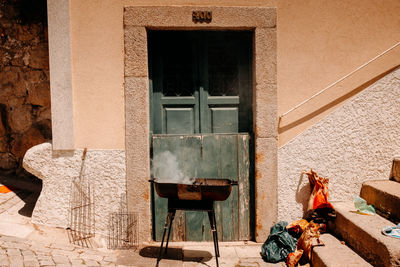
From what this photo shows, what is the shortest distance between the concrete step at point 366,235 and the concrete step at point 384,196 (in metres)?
0.13

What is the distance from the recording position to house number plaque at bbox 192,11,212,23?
13.9ft

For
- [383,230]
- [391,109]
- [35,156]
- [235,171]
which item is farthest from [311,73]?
[35,156]

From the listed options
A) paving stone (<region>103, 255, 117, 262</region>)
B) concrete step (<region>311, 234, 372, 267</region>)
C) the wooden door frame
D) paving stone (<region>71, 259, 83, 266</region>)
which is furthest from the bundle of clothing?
paving stone (<region>71, 259, 83, 266</region>)

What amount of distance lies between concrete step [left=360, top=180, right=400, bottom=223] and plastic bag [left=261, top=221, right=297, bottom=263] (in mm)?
1208

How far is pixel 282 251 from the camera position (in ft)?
13.2

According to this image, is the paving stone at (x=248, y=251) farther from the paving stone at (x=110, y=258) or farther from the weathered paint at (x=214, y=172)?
the paving stone at (x=110, y=258)

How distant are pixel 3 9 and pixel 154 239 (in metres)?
4.83

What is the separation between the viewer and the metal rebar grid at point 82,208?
436cm

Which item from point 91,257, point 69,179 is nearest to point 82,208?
point 69,179

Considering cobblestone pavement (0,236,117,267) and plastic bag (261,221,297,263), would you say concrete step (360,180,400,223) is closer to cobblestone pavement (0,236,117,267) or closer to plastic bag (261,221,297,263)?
plastic bag (261,221,297,263)

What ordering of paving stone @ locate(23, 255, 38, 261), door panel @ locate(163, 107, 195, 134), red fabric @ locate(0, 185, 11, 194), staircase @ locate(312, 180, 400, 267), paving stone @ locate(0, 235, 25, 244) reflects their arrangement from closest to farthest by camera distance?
1. staircase @ locate(312, 180, 400, 267)
2. paving stone @ locate(23, 255, 38, 261)
3. paving stone @ locate(0, 235, 25, 244)
4. door panel @ locate(163, 107, 195, 134)
5. red fabric @ locate(0, 185, 11, 194)

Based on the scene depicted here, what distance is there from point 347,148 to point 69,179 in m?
4.08

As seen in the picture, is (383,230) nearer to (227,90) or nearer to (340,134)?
(340,134)

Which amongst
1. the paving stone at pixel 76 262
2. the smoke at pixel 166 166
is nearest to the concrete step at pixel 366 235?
the smoke at pixel 166 166
